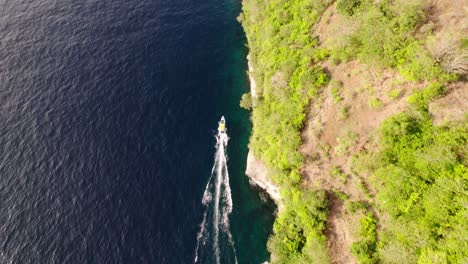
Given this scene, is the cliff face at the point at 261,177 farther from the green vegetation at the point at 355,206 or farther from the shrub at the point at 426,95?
the shrub at the point at 426,95

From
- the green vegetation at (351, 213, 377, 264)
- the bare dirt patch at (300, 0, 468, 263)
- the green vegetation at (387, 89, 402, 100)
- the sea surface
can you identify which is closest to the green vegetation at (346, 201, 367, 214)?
the bare dirt patch at (300, 0, 468, 263)

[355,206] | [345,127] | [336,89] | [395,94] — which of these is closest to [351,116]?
[345,127]

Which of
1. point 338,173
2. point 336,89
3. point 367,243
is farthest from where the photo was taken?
point 336,89

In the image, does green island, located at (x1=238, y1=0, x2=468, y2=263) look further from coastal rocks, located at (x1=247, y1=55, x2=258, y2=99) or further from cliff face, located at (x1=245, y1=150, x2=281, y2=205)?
coastal rocks, located at (x1=247, y1=55, x2=258, y2=99)

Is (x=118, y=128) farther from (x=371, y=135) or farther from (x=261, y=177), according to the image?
(x=371, y=135)

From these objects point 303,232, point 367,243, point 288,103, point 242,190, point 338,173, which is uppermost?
point 288,103

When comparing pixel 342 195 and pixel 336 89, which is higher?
pixel 336 89

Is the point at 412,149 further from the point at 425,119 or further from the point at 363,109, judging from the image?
the point at 363,109
